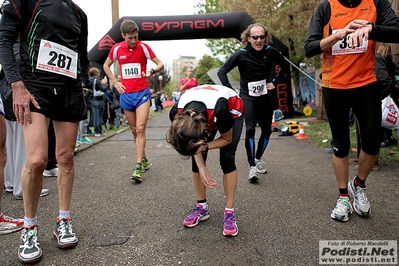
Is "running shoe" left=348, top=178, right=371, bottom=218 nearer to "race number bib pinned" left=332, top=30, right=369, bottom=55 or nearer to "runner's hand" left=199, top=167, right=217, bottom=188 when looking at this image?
"race number bib pinned" left=332, top=30, right=369, bottom=55

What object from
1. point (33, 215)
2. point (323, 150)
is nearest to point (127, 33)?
point (33, 215)

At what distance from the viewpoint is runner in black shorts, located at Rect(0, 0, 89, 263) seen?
7.34 feet

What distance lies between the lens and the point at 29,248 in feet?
7.48

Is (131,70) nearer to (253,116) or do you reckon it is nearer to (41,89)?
(253,116)

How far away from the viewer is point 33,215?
2416 millimetres

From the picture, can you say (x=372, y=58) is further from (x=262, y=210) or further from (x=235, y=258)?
(x=235, y=258)

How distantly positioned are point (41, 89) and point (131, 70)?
2520mm

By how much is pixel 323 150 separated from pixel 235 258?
461 centimetres

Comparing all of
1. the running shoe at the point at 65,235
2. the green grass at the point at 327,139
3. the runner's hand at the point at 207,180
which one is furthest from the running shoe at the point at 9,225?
the green grass at the point at 327,139

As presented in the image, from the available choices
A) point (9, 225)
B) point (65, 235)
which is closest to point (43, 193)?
point (9, 225)

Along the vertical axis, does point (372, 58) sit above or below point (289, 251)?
above

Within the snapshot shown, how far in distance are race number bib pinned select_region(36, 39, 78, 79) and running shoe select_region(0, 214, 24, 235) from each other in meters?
1.38

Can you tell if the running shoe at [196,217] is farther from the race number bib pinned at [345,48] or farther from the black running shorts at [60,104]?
the race number bib pinned at [345,48]

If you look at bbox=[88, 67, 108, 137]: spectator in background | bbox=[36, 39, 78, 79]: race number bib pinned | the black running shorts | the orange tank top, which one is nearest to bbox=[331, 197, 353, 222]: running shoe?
the orange tank top
